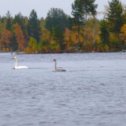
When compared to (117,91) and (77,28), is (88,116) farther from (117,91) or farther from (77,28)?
(77,28)

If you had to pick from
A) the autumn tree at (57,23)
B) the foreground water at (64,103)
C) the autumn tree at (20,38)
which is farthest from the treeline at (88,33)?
the foreground water at (64,103)

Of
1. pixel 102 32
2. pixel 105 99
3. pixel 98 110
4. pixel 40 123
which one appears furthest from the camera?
pixel 102 32

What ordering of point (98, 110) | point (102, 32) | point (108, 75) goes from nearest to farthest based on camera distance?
point (98, 110), point (108, 75), point (102, 32)

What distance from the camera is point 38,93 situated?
113 ft

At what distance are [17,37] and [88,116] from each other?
146 metres

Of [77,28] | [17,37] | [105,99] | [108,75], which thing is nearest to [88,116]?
[105,99]

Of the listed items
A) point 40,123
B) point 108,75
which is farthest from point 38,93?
point 108,75

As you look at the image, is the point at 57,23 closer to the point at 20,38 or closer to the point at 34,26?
the point at 34,26

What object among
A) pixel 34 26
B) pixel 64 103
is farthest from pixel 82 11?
pixel 64 103

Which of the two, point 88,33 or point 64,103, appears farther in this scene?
point 88,33

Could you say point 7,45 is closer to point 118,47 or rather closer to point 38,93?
point 118,47

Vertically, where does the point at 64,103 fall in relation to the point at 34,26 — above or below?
below

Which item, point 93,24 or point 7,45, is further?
point 7,45

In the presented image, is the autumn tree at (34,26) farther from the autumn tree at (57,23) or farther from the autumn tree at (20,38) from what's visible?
the autumn tree at (57,23)
